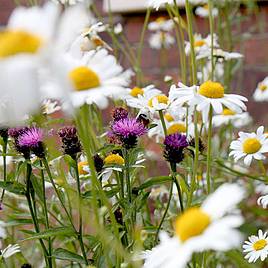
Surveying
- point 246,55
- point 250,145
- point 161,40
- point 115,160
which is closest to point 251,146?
point 250,145

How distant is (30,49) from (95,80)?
101mm

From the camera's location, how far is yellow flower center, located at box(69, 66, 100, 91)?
483mm

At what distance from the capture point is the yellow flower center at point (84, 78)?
0.48m

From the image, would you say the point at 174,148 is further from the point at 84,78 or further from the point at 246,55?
the point at 246,55

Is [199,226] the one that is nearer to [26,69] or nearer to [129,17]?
[26,69]

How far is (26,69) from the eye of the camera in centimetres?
39

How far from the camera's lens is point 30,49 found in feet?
1.31

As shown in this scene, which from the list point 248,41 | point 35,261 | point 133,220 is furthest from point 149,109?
point 248,41

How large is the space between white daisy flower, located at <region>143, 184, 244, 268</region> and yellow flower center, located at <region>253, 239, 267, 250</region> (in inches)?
14.7

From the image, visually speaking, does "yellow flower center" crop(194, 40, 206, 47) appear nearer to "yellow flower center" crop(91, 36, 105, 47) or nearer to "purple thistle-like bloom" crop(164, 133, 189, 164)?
"yellow flower center" crop(91, 36, 105, 47)

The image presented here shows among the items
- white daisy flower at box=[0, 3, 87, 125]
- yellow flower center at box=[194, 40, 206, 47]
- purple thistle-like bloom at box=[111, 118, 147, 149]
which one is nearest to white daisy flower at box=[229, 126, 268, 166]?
purple thistle-like bloom at box=[111, 118, 147, 149]

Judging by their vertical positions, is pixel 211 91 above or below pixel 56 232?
above

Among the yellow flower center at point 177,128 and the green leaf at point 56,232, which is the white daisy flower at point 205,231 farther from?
the yellow flower center at point 177,128

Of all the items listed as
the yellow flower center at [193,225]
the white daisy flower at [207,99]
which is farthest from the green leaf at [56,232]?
the yellow flower center at [193,225]
